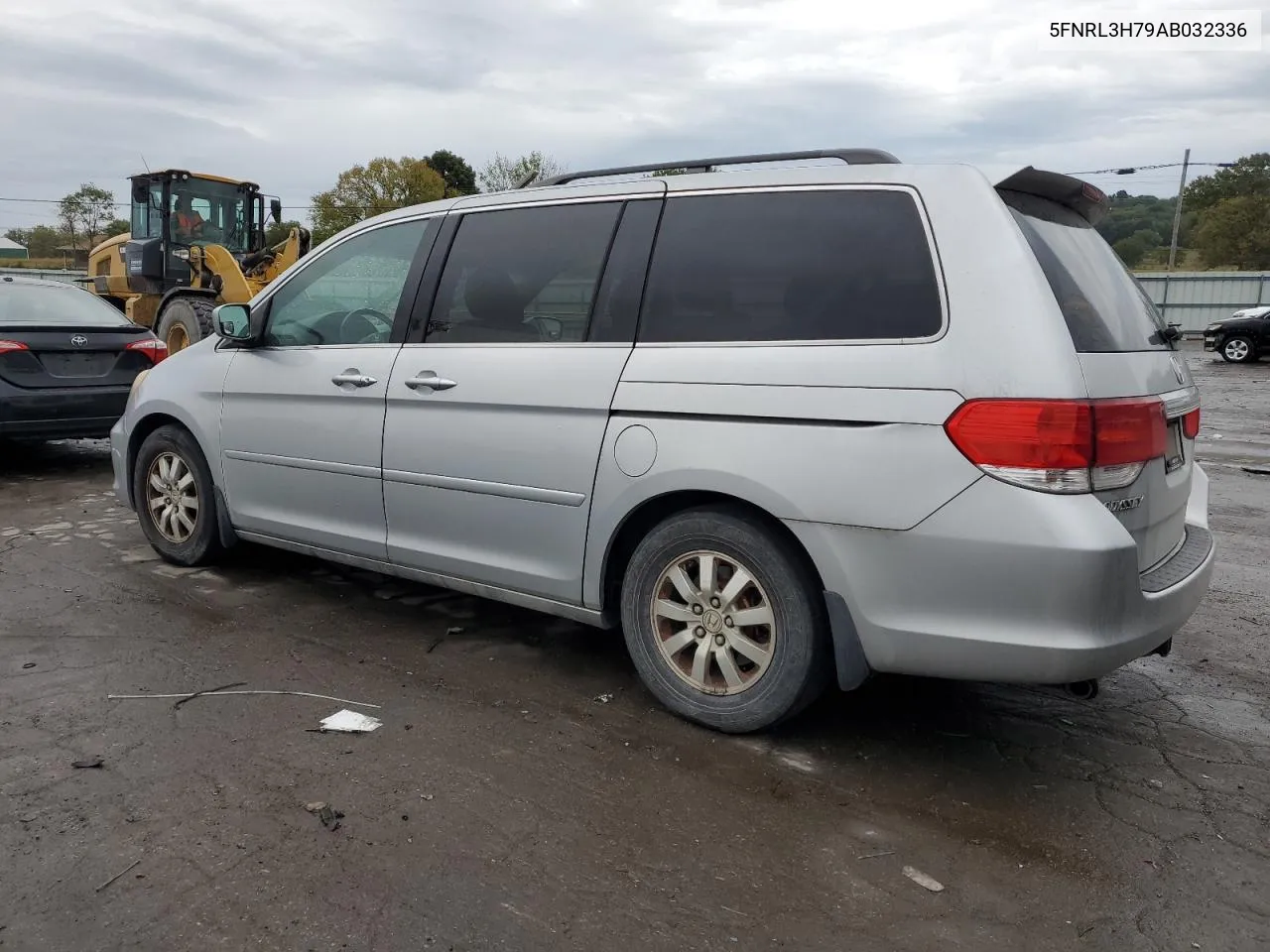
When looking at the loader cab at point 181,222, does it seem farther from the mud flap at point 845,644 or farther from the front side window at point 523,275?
the mud flap at point 845,644

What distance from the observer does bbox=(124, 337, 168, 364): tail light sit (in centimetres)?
850

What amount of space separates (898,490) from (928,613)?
0.38m

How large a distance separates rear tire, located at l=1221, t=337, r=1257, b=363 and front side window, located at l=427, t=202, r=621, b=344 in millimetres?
24131

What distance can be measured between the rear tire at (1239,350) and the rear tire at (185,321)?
72.5 ft

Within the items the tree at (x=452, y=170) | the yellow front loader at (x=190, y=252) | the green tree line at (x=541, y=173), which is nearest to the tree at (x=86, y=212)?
the green tree line at (x=541, y=173)

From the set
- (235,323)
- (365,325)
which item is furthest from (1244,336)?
(235,323)

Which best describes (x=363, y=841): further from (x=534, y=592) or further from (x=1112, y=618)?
(x=1112, y=618)

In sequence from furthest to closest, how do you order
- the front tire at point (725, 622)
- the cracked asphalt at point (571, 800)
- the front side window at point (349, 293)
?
the front side window at point (349, 293) < the front tire at point (725, 622) < the cracked asphalt at point (571, 800)

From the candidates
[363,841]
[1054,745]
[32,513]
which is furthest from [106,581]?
[1054,745]

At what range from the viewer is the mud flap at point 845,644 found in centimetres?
312

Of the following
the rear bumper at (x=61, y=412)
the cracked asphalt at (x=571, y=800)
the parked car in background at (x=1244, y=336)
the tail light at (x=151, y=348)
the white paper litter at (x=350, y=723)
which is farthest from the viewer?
the parked car in background at (x=1244, y=336)

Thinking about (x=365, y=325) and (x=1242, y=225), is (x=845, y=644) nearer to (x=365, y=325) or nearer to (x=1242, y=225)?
(x=365, y=325)

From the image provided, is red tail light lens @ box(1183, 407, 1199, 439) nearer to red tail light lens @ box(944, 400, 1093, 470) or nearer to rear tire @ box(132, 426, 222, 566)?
red tail light lens @ box(944, 400, 1093, 470)

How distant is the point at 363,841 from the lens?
2.79 m
